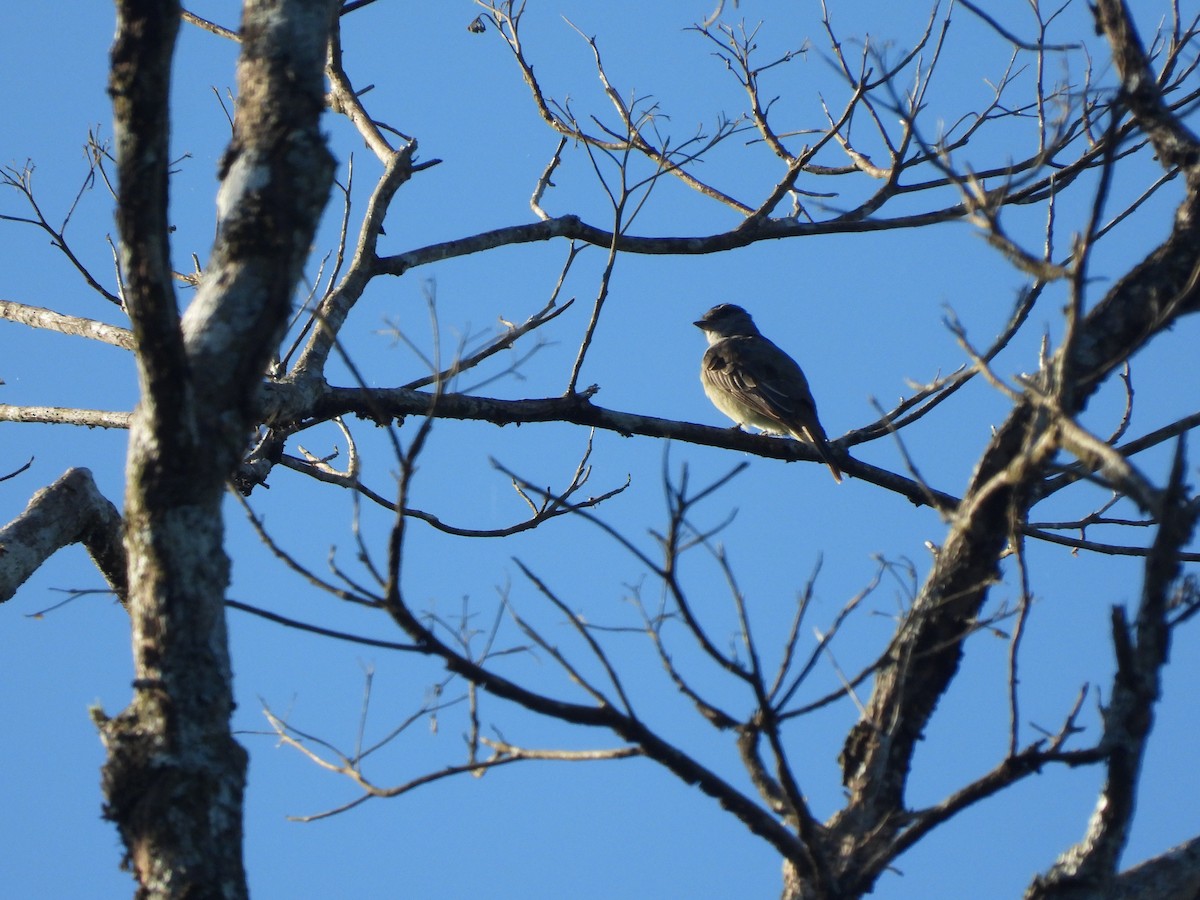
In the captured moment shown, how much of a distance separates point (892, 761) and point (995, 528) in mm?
585

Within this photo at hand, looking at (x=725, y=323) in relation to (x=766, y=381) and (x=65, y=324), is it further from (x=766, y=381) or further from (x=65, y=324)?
(x=65, y=324)

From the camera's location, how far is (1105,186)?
2377 mm

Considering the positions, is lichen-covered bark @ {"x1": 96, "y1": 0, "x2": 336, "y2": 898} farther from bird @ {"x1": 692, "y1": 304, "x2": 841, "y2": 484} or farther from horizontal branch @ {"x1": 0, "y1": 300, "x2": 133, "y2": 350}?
bird @ {"x1": 692, "y1": 304, "x2": 841, "y2": 484}

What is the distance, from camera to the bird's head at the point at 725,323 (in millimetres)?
11962

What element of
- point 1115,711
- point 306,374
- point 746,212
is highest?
point 746,212

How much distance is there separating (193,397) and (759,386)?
24.9 feet

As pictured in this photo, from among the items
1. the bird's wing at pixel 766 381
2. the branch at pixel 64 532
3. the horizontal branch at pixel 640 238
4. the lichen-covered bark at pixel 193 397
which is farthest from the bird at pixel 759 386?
the lichen-covered bark at pixel 193 397

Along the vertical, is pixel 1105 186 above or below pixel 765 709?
above

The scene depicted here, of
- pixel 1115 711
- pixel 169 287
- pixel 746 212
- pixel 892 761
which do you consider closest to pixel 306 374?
pixel 746 212

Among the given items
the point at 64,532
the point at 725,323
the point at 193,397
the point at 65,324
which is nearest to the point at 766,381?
the point at 725,323

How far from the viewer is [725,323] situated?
12.0 metres

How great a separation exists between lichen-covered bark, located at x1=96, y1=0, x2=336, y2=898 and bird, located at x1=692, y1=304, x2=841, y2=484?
637 centimetres

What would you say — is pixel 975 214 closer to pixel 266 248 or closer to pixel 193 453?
pixel 266 248

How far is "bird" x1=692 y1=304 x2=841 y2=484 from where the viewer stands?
940 centimetres
